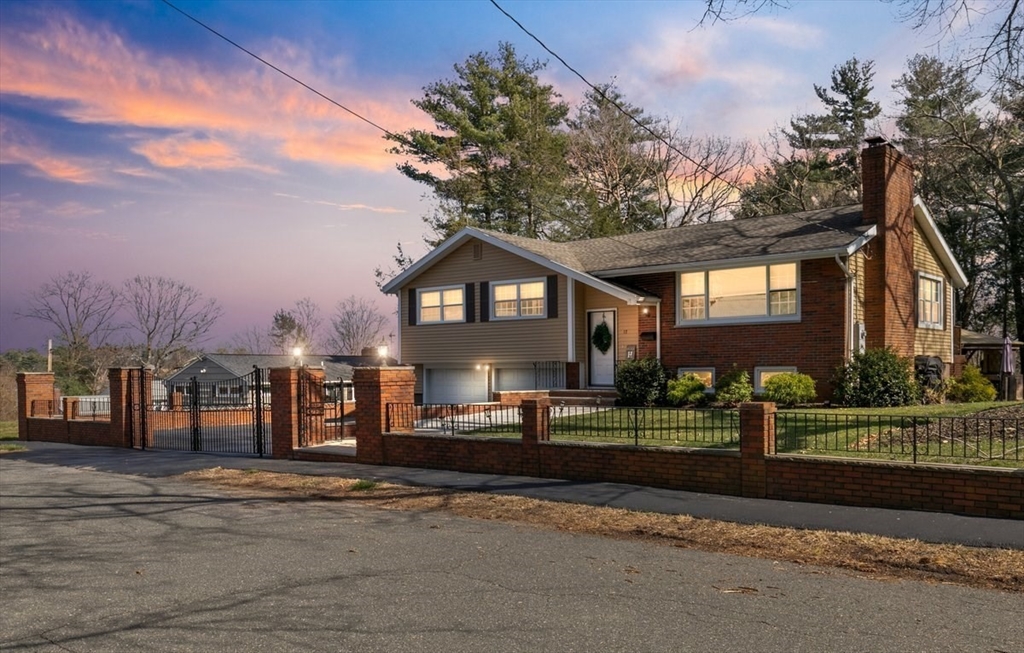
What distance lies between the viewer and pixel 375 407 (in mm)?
14336

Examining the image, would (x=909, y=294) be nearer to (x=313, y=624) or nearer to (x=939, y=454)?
(x=939, y=454)

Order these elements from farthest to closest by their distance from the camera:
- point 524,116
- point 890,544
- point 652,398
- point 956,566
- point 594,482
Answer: point 524,116 < point 652,398 < point 594,482 < point 890,544 < point 956,566

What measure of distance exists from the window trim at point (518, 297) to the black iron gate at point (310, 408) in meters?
8.36

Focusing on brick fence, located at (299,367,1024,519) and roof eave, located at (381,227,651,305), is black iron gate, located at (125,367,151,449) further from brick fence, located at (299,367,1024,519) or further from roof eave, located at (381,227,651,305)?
brick fence, located at (299,367,1024,519)

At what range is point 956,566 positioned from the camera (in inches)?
272

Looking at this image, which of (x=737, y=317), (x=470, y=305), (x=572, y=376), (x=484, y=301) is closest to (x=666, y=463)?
(x=737, y=317)

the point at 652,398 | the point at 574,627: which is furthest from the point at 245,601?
the point at 652,398

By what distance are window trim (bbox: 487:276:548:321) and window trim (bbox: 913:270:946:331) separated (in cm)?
1041

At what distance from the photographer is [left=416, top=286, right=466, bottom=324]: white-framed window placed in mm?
25094

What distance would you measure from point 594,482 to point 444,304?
14.8m

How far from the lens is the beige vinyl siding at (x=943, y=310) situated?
71.5ft

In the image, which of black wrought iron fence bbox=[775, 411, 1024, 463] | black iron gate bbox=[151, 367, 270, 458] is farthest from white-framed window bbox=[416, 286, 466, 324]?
black wrought iron fence bbox=[775, 411, 1024, 463]

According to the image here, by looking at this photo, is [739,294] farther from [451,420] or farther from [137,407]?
[137,407]

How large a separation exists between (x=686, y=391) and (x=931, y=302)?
9.11 m
